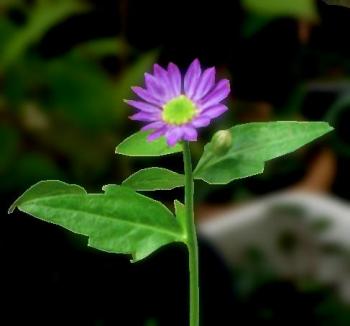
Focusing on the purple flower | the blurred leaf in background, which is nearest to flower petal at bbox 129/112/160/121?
the purple flower

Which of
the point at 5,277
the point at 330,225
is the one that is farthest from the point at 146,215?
the point at 330,225

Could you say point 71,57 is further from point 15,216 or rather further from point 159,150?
point 159,150

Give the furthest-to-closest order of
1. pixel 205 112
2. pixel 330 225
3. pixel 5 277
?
pixel 330 225 < pixel 5 277 < pixel 205 112

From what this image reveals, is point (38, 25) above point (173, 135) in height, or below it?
above

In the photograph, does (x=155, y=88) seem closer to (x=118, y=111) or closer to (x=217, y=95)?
(x=217, y=95)

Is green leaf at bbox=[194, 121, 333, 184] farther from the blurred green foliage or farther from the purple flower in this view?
the blurred green foliage

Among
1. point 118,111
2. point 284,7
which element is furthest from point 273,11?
point 118,111
